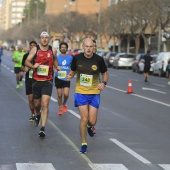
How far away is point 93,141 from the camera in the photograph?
11289 mm

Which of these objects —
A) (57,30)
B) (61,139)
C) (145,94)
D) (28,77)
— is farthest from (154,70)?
(57,30)

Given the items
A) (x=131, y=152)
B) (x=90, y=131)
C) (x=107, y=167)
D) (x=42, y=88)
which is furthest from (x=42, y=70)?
(x=107, y=167)

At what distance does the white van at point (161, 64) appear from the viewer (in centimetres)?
4141

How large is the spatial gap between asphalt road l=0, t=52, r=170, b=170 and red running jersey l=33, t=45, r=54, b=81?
1158 millimetres

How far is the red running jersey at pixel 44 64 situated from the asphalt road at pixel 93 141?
3.80 ft

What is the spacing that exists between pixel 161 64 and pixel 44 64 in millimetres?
30896

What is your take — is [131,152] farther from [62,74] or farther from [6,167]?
[62,74]

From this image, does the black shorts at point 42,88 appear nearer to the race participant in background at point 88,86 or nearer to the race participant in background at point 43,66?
the race participant in background at point 43,66

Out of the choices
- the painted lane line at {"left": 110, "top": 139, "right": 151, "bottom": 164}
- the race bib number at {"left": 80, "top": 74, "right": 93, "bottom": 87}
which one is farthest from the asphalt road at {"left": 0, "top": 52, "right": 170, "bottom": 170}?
the race bib number at {"left": 80, "top": 74, "right": 93, "bottom": 87}

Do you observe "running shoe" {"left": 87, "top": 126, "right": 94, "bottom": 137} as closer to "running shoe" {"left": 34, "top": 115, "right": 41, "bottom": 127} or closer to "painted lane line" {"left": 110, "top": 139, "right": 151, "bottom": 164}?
"painted lane line" {"left": 110, "top": 139, "right": 151, "bottom": 164}

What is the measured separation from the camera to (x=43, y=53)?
1183cm

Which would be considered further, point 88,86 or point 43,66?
point 43,66

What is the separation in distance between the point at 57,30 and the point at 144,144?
92310 millimetres

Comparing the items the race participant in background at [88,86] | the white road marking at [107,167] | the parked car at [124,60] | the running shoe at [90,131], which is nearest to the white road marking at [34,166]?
the white road marking at [107,167]
